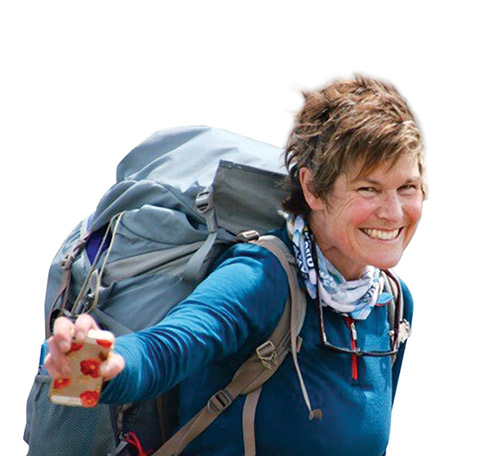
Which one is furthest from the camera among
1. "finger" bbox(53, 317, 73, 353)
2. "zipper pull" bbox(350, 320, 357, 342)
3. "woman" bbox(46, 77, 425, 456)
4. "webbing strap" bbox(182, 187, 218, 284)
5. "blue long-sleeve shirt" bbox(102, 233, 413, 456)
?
"zipper pull" bbox(350, 320, 357, 342)

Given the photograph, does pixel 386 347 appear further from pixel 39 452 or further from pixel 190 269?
pixel 39 452

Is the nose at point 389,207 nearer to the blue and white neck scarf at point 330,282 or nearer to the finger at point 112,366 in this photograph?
the blue and white neck scarf at point 330,282

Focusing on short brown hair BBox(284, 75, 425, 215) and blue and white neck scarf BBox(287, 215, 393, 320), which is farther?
blue and white neck scarf BBox(287, 215, 393, 320)

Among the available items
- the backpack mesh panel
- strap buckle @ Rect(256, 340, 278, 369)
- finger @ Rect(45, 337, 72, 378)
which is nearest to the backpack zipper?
strap buckle @ Rect(256, 340, 278, 369)

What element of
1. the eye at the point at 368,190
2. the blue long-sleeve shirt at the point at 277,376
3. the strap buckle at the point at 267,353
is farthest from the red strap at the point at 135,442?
the eye at the point at 368,190

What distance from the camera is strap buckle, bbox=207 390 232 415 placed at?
3777mm

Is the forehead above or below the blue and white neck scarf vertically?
above

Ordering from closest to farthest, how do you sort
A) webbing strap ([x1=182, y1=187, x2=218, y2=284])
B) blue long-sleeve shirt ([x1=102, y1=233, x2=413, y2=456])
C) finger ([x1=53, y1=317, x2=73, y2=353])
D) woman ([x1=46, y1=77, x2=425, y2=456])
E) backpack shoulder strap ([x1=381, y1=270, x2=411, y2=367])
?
finger ([x1=53, y1=317, x2=73, y2=353]), blue long-sleeve shirt ([x1=102, y1=233, x2=413, y2=456]), woman ([x1=46, y1=77, x2=425, y2=456]), webbing strap ([x1=182, y1=187, x2=218, y2=284]), backpack shoulder strap ([x1=381, y1=270, x2=411, y2=367])

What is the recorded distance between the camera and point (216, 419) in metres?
3.82

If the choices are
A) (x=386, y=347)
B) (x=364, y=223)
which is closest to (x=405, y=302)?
(x=386, y=347)

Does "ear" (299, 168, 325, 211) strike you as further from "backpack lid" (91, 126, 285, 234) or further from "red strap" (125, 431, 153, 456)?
"red strap" (125, 431, 153, 456)

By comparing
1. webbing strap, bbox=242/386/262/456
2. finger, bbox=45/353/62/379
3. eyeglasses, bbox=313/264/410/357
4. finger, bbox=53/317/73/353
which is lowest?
webbing strap, bbox=242/386/262/456

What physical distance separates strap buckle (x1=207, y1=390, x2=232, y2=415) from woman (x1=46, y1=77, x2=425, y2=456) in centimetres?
3

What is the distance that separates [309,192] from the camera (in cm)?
384
